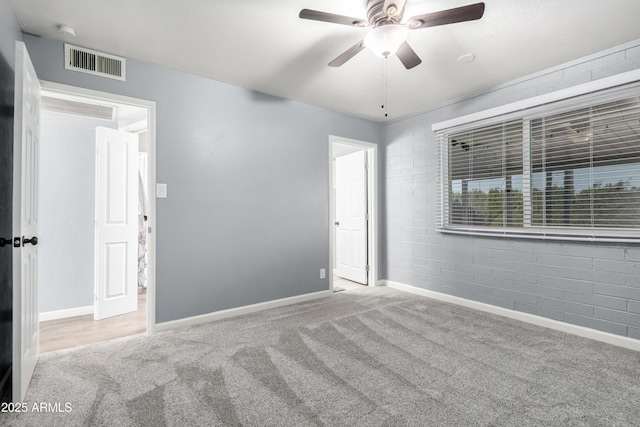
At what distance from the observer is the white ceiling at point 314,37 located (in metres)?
2.10

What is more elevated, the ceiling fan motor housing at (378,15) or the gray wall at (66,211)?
the ceiling fan motor housing at (378,15)

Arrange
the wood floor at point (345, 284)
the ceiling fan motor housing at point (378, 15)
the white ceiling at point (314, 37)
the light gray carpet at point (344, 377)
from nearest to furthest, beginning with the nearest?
the light gray carpet at point (344, 377) < the ceiling fan motor housing at point (378, 15) < the white ceiling at point (314, 37) < the wood floor at point (345, 284)

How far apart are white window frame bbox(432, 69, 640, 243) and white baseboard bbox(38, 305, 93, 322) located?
4.25 metres

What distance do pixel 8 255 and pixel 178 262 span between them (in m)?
1.19

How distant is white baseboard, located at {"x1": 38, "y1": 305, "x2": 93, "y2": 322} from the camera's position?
3.31m

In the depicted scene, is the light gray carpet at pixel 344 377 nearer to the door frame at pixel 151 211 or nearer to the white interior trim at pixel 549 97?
the door frame at pixel 151 211

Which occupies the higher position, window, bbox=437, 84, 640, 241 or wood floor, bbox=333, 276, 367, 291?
window, bbox=437, 84, 640, 241

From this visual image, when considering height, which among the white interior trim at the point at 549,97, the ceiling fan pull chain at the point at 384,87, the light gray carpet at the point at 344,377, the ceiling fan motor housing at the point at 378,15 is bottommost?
the light gray carpet at the point at 344,377

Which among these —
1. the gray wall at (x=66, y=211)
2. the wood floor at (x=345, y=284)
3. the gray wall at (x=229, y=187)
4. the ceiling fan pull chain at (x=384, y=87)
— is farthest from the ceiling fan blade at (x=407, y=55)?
the gray wall at (x=66, y=211)

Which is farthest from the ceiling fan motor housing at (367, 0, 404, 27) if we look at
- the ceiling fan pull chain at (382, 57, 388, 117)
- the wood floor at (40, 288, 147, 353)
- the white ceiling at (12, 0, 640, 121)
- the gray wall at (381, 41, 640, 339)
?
the wood floor at (40, 288, 147, 353)

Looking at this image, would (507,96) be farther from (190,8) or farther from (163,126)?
(163,126)

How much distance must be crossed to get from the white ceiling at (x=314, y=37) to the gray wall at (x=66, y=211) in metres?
1.40

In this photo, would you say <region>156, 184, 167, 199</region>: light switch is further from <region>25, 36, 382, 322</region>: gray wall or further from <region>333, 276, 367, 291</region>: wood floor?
<region>333, 276, 367, 291</region>: wood floor

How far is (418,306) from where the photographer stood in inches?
143
